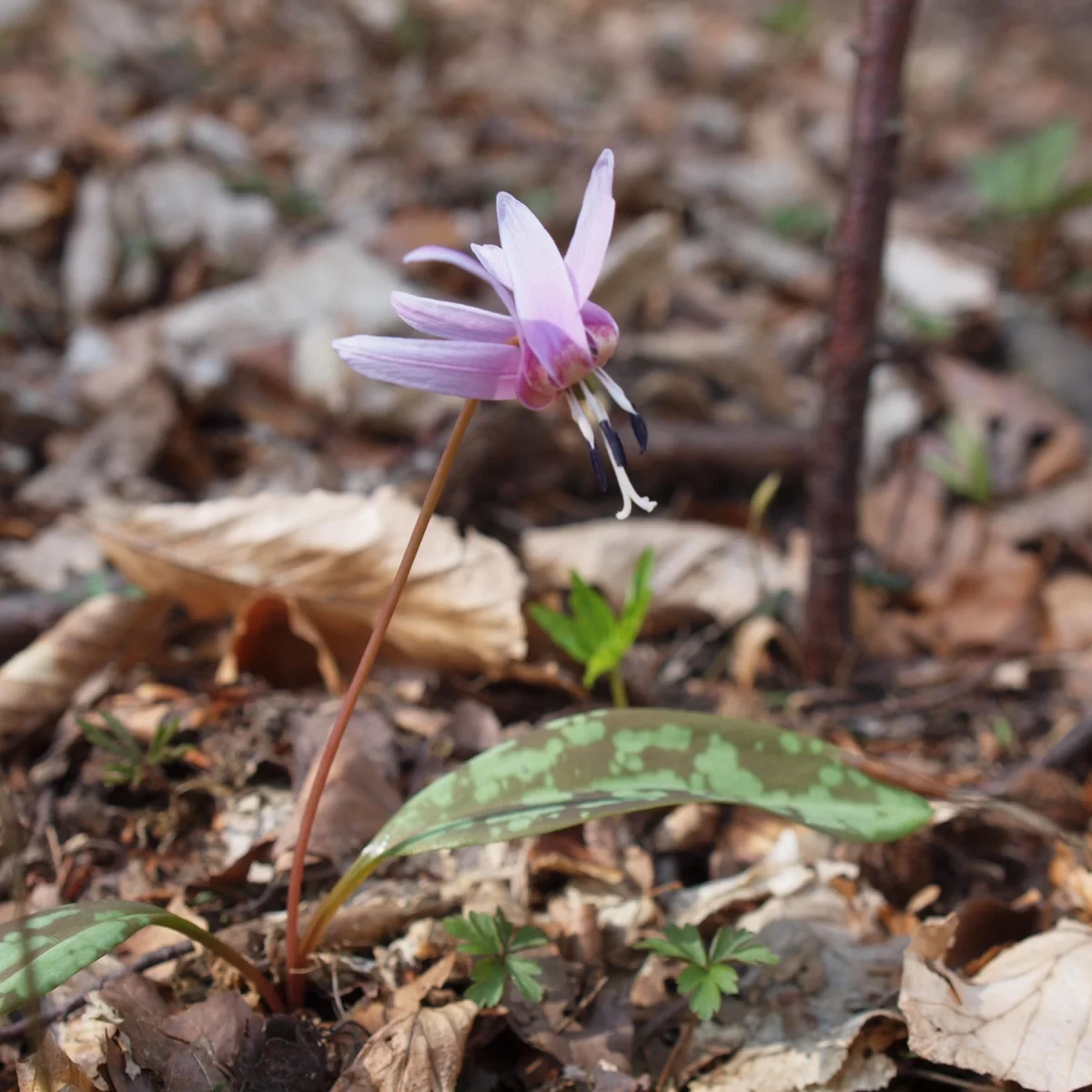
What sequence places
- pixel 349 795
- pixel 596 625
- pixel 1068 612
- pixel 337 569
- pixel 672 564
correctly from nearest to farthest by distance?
pixel 349 795
pixel 596 625
pixel 337 569
pixel 672 564
pixel 1068 612

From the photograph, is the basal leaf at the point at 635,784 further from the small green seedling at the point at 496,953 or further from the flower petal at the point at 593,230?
the flower petal at the point at 593,230

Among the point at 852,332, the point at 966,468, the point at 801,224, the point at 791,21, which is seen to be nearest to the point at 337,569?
the point at 852,332

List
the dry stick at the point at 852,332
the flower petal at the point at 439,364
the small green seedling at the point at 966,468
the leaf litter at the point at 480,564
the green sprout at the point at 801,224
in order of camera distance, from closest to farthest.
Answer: the flower petal at the point at 439,364 → the leaf litter at the point at 480,564 → the dry stick at the point at 852,332 → the small green seedling at the point at 966,468 → the green sprout at the point at 801,224

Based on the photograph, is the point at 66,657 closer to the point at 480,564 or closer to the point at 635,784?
the point at 480,564

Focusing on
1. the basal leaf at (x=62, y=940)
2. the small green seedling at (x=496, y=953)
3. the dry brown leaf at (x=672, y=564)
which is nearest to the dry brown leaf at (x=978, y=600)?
the dry brown leaf at (x=672, y=564)

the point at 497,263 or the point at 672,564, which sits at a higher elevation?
the point at 497,263

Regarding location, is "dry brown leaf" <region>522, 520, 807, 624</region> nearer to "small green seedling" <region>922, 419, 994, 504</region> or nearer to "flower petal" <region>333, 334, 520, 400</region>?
"small green seedling" <region>922, 419, 994, 504</region>
